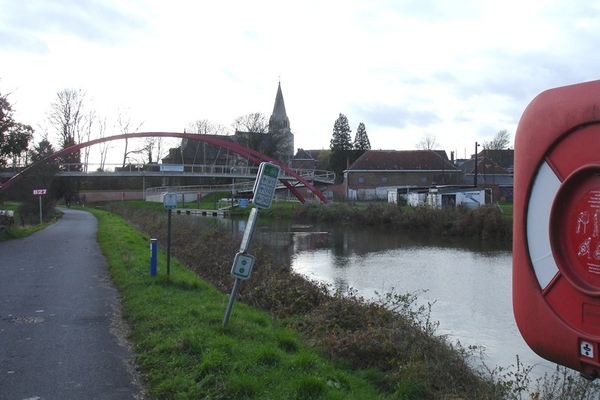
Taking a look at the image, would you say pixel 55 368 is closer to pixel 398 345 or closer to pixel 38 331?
pixel 38 331

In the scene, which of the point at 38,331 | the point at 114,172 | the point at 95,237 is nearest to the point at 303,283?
the point at 38,331

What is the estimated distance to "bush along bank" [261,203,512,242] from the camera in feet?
106

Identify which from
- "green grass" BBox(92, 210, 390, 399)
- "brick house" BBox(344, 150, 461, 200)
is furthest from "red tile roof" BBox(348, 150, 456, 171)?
"green grass" BBox(92, 210, 390, 399)

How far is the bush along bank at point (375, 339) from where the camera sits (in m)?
6.57

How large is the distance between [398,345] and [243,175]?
50574 millimetres

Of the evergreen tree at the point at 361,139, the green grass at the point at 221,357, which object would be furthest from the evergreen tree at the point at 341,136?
the green grass at the point at 221,357

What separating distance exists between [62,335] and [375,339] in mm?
4092

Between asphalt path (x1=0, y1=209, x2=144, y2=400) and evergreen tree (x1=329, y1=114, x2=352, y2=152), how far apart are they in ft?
242

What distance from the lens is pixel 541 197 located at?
9.49 ft

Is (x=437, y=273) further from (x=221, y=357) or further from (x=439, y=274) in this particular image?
(x=221, y=357)

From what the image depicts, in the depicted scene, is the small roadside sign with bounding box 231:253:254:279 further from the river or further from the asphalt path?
the river

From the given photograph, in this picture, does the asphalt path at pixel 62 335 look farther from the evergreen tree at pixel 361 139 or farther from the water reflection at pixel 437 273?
the evergreen tree at pixel 361 139

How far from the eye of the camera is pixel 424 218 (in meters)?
37.2

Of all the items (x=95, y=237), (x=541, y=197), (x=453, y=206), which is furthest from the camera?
(x=453, y=206)
